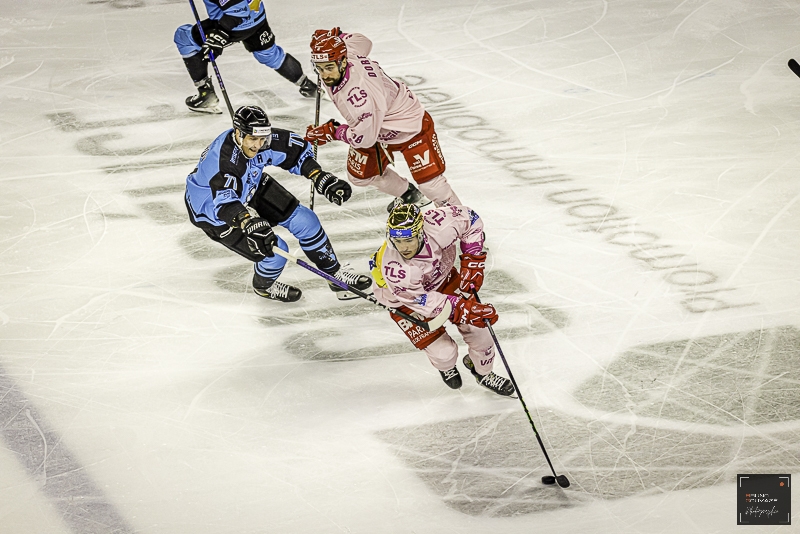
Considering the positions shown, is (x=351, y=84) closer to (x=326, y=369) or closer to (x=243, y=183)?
(x=243, y=183)

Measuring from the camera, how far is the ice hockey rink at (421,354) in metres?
3.28

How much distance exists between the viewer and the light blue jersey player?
231 inches

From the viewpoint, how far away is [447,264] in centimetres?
366

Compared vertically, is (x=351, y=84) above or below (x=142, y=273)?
above

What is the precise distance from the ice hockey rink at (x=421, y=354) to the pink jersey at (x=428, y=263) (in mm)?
492

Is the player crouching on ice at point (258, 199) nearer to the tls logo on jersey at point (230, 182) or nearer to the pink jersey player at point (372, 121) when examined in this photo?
the tls logo on jersey at point (230, 182)

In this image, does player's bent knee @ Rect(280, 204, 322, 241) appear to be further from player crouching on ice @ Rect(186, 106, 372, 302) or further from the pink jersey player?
the pink jersey player

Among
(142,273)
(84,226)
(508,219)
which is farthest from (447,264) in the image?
(84,226)

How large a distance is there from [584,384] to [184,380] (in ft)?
5.42

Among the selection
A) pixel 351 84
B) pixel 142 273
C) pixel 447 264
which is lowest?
pixel 142 273

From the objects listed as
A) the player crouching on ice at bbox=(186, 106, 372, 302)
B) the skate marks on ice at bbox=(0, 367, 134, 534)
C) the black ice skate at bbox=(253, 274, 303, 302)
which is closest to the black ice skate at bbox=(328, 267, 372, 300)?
the player crouching on ice at bbox=(186, 106, 372, 302)

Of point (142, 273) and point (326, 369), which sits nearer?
point (326, 369)

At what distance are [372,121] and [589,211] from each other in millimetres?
1452

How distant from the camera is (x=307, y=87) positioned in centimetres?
654
